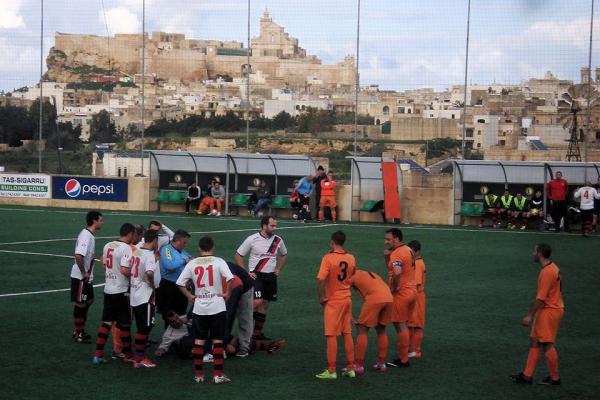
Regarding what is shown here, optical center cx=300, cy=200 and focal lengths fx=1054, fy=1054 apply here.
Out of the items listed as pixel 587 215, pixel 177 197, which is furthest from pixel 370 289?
pixel 177 197

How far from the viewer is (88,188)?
3562cm

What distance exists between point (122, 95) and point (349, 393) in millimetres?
58775

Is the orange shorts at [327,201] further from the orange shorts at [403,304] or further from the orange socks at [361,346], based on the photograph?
the orange socks at [361,346]

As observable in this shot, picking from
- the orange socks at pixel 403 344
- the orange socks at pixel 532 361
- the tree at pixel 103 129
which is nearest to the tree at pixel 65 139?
the tree at pixel 103 129

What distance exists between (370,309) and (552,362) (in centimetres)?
205

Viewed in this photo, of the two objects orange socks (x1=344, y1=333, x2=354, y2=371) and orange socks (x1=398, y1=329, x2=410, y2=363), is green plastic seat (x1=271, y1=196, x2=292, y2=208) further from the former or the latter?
orange socks (x1=344, y1=333, x2=354, y2=371)

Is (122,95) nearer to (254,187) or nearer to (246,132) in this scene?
(246,132)

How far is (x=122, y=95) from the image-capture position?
6794cm

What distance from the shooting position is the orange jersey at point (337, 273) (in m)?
11.4

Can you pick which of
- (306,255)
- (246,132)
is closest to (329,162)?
(246,132)

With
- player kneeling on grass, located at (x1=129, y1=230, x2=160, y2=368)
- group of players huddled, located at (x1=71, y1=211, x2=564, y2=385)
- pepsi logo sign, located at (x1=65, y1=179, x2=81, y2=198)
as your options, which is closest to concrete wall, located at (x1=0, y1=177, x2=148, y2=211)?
pepsi logo sign, located at (x1=65, y1=179, x2=81, y2=198)

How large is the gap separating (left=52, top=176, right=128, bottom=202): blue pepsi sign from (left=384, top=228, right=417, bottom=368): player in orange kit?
77.4 feet

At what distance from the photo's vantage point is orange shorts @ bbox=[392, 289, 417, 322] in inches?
484

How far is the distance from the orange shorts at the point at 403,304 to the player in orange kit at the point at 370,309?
0.37 metres
